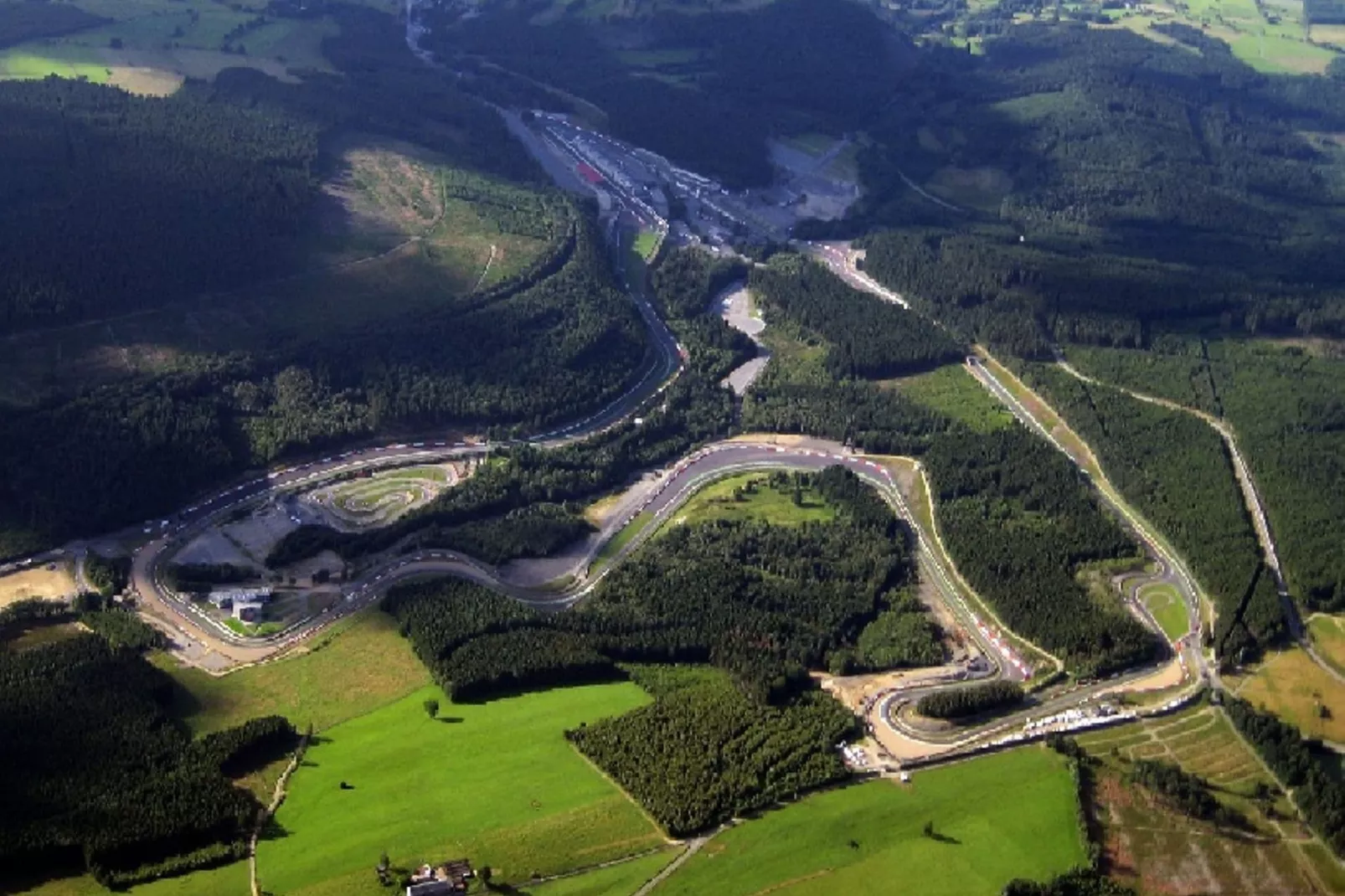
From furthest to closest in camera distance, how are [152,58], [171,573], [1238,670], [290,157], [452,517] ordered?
[152,58] → [290,157] → [452,517] → [171,573] → [1238,670]

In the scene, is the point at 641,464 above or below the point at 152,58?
below

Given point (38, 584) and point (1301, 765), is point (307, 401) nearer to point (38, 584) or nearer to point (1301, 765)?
point (38, 584)

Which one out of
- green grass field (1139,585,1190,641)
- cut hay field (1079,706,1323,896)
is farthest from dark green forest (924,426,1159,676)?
cut hay field (1079,706,1323,896)

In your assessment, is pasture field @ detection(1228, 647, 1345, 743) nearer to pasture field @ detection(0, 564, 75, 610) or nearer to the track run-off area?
the track run-off area

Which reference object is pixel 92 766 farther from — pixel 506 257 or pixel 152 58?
pixel 152 58

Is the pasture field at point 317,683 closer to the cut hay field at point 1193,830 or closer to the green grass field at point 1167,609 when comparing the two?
the cut hay field at point 1193,830

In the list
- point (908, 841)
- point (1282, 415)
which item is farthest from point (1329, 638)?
point (908, 841)

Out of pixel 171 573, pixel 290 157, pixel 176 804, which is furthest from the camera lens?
pixel 290 157

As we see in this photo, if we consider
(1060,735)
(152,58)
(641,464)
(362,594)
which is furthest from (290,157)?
(1060,735)
